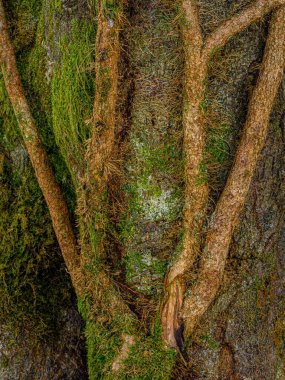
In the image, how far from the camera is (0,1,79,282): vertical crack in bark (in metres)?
2.27

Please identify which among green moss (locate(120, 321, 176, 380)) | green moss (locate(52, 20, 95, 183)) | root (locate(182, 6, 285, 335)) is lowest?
green moss (locate(120, 321, 176, 380))

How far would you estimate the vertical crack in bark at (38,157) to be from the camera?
2270 mm

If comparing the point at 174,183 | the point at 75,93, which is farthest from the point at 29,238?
the point at 174,183

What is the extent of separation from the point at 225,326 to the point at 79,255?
0.65m

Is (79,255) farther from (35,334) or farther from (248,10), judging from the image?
(248,10)

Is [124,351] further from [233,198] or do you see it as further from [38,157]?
[38,157]

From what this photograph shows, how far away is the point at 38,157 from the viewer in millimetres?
2338

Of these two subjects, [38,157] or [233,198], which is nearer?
[233,198]

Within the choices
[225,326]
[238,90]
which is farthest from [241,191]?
[225,326]

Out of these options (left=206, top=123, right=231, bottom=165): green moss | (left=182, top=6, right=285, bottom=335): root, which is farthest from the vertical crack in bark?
(left=206, top=123, right=231, bottom=165): green moss

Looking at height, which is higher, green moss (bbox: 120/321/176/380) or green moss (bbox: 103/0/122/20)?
green moss (bbox: 103/0/122/20)

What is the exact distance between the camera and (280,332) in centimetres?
232

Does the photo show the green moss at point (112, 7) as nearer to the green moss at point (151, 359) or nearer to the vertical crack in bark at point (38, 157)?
the vertical crack in bark at point (38, 157)

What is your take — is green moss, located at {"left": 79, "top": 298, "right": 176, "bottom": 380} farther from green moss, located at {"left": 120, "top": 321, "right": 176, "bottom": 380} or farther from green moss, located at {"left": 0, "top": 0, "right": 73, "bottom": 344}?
green moss, located at {"left": 0, "top": 0, "right": 73, "bottom": 344}
